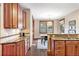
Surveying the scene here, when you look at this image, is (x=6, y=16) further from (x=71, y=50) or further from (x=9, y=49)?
(x=71, y=50)

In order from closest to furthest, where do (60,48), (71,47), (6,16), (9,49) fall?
1. (9,49)
2. (6,16)
3. (71,47)
4. (60,48)

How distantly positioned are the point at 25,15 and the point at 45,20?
757 cm

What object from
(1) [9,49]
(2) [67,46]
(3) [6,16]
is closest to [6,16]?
(3) [6,16]

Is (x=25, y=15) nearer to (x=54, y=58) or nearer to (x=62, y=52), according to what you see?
(x=62, y=52)

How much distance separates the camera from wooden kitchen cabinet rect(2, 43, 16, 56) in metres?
3.54

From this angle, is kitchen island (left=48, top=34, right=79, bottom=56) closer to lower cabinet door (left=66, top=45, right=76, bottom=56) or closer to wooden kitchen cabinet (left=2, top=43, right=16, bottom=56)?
lower cabinet door (left=66, top=45, right=76, bottom=56)

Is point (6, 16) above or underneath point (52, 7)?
underneath

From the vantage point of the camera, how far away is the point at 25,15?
7.61 metres

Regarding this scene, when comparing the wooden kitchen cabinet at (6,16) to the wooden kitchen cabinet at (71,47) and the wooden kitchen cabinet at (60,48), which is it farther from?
the wooden kitchen cabinet at (71,47)

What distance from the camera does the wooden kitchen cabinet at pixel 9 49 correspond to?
354cm

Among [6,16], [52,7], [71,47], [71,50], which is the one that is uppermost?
[52,7]

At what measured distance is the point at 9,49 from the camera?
3682 millimetres

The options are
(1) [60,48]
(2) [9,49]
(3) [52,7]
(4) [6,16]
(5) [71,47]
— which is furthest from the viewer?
(3) [52,7]

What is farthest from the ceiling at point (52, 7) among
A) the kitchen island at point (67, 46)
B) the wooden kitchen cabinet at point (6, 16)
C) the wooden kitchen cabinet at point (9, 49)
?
the wooden kitchen cabinet at point (9, 49)
